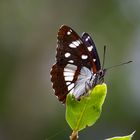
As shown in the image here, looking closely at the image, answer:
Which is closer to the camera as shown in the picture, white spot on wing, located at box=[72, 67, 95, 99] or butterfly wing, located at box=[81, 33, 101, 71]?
white spot on wing, located at box=[72, 67, 95, 99]

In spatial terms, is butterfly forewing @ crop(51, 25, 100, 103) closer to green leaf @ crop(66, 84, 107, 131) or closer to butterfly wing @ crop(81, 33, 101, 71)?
butterfly wing @ crop(81, 33, 101, 71)

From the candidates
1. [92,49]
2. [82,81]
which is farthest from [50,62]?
[82,81]

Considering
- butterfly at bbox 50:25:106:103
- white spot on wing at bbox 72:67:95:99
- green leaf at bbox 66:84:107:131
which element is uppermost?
butterfly at bbox 50:25:106:103

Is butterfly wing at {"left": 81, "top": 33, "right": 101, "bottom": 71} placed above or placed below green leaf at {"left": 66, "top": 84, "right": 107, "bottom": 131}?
above

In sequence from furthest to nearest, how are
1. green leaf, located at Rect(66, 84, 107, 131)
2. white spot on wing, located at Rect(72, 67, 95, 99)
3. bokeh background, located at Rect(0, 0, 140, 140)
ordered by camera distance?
1. bokeh background, located at Rect(0, 0, 140, 140)
2. white spot on wing, located at Rect(72, 67, 95, 99)
3. green leaf, located at Rect(66, 84, 107, 131)

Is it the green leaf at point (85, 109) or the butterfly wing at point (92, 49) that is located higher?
the butterfly wing at point (92, 49)

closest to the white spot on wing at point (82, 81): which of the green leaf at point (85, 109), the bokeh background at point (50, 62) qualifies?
the green leaf at point (85, 109)

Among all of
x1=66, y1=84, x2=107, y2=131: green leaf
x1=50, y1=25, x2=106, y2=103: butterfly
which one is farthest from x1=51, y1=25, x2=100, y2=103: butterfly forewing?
x1=66, y1=84, x2=107, y2=131: green leaf

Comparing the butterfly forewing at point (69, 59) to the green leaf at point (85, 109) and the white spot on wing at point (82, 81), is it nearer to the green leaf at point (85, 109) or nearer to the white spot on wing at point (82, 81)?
the white spot on wing at point (82, 81)
